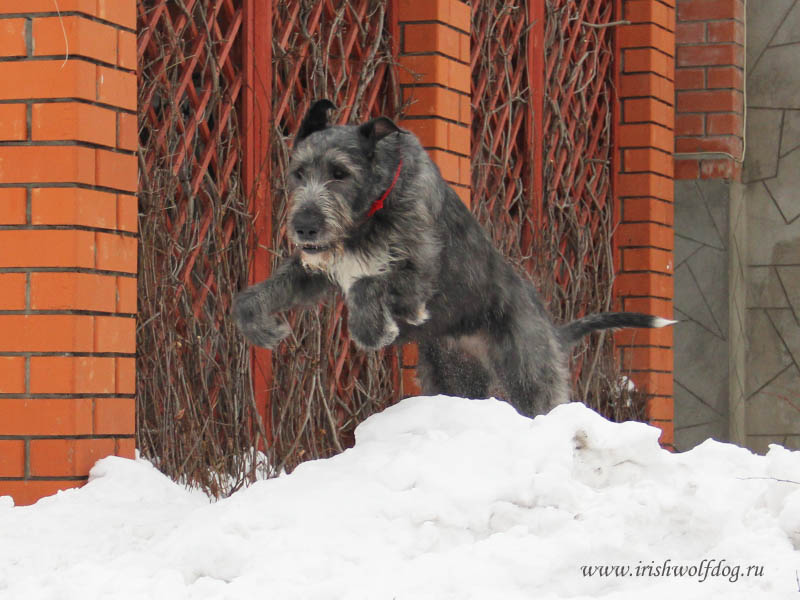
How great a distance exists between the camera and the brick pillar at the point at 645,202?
989cm

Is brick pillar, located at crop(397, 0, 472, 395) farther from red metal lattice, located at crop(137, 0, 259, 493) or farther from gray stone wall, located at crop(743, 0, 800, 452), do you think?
gray stone wall, located at crop(743, 0, 800, 452)

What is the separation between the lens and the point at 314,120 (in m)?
5.48

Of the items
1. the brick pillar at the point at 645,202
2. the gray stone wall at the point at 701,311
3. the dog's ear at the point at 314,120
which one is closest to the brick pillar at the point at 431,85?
the dog's ear at the point at 314,120

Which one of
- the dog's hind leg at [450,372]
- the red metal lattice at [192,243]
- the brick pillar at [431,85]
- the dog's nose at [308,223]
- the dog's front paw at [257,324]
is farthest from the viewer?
the brick pillar at [431,85]

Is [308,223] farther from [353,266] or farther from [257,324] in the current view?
[257,324]

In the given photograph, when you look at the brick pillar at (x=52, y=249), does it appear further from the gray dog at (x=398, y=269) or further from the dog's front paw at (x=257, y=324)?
the gray dog at (x=398, y=269)

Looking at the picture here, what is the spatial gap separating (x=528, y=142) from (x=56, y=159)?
4.27 m

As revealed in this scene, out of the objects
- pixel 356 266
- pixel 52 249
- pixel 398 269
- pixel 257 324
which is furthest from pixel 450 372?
pixel 52 249

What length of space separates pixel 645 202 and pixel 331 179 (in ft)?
16.7

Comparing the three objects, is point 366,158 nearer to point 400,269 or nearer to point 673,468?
point 400,269

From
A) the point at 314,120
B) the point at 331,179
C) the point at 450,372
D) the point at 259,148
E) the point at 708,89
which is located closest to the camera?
the point at 331,179

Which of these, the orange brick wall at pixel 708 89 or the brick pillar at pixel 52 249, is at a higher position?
the orange brick wall at pixel 708 89

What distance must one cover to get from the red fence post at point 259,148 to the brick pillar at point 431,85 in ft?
3.05

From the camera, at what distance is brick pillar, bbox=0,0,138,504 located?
16.9 feet
